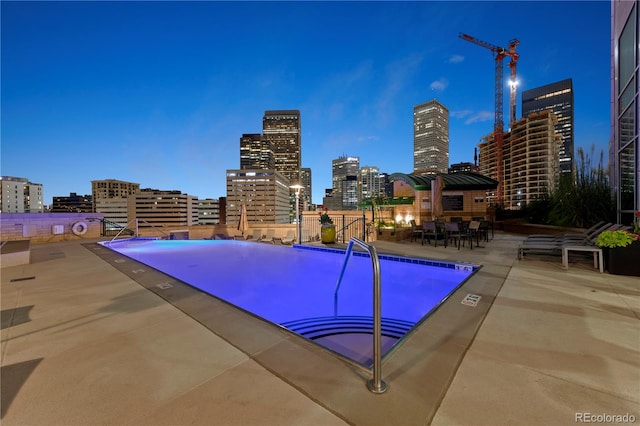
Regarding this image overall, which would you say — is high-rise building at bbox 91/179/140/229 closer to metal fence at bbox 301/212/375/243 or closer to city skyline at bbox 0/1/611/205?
city skyline at bbox 0/1/611/205

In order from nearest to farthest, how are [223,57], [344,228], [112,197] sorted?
[344,228] < [223,57] < [112,197]

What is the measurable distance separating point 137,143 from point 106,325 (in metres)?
104

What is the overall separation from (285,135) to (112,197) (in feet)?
348

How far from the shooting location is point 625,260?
4578mm

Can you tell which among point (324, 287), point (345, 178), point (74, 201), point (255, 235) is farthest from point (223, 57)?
point (74, 201)

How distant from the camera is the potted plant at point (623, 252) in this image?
452cm

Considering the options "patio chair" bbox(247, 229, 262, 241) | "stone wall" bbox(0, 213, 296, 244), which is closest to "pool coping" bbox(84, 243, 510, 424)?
"patio chair" bbox(247, 229, 262, 241)

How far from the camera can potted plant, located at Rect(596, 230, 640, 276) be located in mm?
4523

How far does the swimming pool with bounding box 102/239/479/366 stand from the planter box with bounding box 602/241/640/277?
2260 mm

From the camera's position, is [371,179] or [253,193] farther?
[371,179]

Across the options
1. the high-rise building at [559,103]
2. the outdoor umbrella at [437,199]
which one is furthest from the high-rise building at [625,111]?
the high-rise building at [559,103]

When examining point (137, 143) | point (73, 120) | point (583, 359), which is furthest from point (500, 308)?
point (137, 143)

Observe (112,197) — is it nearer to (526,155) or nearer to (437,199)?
(437,199)

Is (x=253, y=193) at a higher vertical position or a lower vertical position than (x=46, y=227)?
higher
